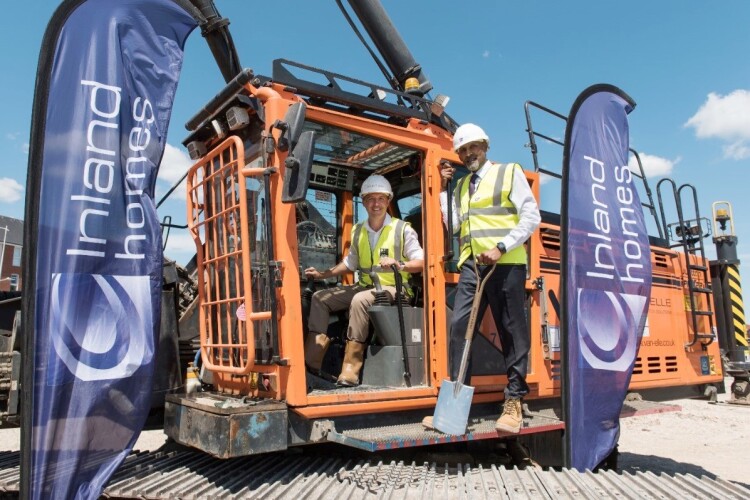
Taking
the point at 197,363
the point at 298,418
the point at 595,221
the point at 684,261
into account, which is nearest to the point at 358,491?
the point at 298,418

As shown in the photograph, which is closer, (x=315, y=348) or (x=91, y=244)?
(x=91, y=244)

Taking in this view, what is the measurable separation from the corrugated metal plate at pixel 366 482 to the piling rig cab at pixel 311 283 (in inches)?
7.5

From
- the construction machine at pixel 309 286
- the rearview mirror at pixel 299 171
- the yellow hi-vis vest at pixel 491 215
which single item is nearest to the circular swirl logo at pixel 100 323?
the construction machine at pixel 309 286

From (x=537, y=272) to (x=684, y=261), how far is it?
8.92ft

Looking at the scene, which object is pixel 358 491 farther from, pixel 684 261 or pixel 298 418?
pixel 684 261

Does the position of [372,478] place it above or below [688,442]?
above

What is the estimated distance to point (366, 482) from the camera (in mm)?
3180

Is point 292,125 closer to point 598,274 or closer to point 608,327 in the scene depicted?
point 598,274

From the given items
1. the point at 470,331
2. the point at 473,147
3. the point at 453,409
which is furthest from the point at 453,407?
the point at 473,147

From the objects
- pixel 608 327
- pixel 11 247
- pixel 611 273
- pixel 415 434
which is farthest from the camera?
pixel 11 247

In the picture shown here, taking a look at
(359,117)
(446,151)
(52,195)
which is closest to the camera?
(52,195)

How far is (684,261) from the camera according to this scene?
6.44m

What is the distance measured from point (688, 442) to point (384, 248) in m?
5.89

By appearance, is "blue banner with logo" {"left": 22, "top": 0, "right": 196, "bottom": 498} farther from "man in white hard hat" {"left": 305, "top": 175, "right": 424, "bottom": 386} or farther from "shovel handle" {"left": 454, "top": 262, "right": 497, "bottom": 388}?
"shovel handle" {"left": 454, "top": 262, "right": 497, "bottom": 388}
